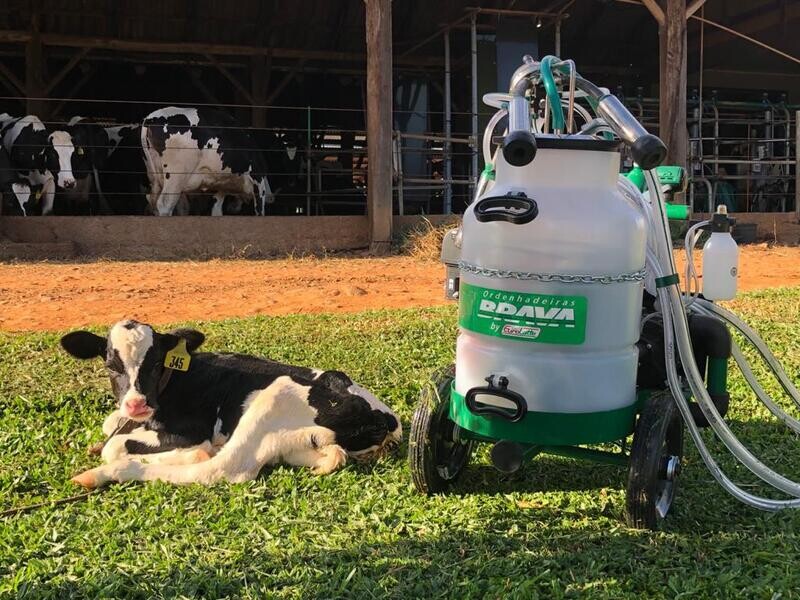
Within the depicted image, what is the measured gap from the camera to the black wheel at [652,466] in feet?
8.16

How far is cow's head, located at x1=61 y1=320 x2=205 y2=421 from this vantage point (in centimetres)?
324

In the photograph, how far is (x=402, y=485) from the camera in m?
3.06

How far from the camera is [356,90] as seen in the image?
16672 mm

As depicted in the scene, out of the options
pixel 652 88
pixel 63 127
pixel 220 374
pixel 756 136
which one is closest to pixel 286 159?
pixel 63 127

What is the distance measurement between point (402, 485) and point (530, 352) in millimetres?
868

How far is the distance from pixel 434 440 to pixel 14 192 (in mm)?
10284

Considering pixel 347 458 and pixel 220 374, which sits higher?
pixel 220 374

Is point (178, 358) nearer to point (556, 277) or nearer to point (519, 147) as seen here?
point (556, 277)

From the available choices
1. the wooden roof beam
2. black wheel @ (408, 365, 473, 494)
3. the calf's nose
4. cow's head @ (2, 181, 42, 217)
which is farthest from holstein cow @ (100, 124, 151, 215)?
black wheel @ (408, 365, 473, 494)

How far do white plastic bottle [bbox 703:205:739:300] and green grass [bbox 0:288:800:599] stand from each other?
713mm

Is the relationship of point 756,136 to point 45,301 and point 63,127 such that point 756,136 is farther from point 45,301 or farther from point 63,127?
point 45,301

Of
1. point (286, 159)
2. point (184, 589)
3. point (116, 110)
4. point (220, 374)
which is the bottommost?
point (184, 589)

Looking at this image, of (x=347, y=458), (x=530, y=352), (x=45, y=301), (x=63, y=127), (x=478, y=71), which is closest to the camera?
(x=530, y=352)

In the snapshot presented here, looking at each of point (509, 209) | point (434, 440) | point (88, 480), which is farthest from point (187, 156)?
point (509, 209)
